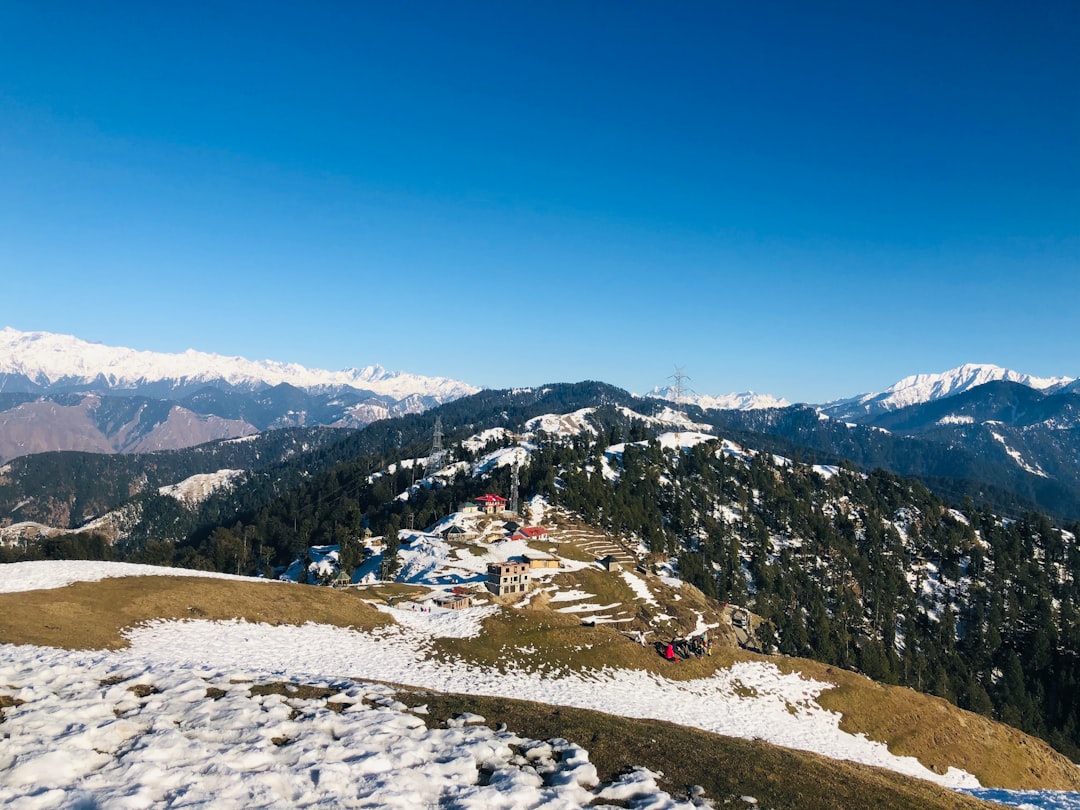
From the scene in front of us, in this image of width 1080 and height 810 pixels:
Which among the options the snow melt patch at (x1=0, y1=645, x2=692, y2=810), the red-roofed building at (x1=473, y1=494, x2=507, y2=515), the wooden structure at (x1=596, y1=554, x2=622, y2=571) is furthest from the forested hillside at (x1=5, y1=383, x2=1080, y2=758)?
the snow melt patch at (x1=0, y1=645, x2=692, y2=810)

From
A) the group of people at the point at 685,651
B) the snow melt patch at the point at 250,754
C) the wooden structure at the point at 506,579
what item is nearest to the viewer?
the snow melt patch at the point at 250,754

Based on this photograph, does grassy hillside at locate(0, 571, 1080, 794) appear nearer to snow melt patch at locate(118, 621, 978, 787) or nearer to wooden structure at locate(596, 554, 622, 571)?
snow melt patch at locate(118, 621, 978, 787)

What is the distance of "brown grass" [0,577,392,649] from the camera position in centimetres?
3759

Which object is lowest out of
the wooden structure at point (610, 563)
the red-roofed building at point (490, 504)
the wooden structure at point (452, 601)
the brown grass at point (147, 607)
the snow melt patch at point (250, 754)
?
Answer: the wooden structure at point (610, 563)

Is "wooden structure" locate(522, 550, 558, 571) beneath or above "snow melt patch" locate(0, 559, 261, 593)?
beneath

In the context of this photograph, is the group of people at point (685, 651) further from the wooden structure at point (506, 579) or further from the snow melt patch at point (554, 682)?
the wooden structure at point (506, 579)

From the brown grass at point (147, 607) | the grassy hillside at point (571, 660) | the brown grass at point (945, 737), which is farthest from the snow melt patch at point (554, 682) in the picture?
the brown grass at point (147, 607)

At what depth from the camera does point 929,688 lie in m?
122

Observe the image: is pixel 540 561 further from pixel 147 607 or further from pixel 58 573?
pixel 58 573

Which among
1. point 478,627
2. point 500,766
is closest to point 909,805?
point 500,766

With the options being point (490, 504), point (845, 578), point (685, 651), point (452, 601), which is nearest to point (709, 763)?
point (685, 651)

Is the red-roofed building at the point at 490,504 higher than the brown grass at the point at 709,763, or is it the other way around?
the brown grass at the point at 709,763

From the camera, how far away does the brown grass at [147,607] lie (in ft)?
123

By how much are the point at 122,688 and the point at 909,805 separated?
28618 millimetres
